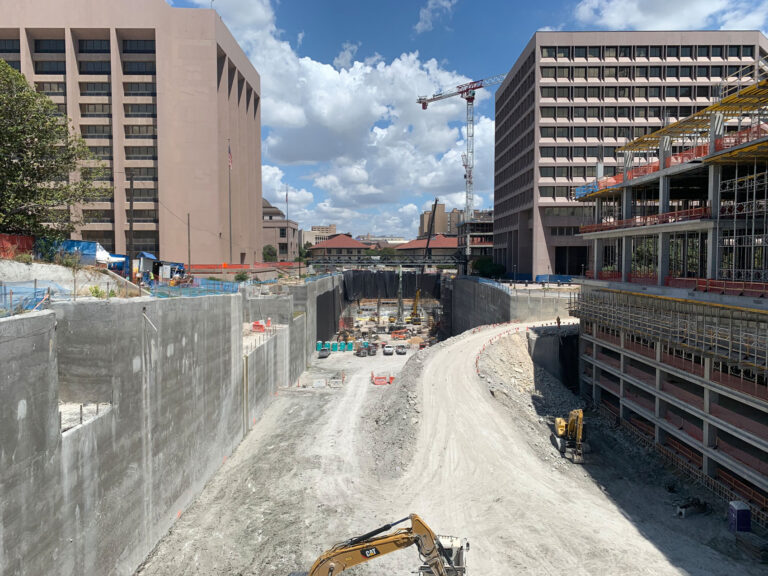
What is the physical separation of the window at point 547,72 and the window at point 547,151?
9577 millimetres

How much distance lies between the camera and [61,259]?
22484 millimetres

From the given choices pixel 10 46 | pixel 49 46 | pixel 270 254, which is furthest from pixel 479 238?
pixel 10 46

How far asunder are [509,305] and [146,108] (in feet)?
173

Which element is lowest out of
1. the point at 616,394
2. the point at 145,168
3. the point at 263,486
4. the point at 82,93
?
the point at 263,486

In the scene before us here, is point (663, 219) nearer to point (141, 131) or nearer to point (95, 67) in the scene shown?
point (141, 131)

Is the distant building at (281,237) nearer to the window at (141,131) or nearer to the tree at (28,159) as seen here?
the window at (141,131)

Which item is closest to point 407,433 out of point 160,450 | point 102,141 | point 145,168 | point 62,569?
point 160,450

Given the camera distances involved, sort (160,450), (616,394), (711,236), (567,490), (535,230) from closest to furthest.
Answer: (160,450) → (567,490) → (711,236) → (616,394) → (535,230)

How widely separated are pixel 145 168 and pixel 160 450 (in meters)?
54.8

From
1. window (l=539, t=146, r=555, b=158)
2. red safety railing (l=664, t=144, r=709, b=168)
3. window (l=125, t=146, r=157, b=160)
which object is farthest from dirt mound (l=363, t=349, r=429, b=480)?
window (l=125, t=146, r=157, b=160)

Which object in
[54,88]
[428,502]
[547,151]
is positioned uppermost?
[54,88]

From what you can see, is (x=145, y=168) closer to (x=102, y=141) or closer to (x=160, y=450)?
(x=102, y=141)

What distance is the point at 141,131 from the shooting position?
6266cm

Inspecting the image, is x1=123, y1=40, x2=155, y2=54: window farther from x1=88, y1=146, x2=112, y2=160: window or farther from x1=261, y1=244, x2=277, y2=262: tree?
x1=261, y1=244, x2=277, y2=262: tree
